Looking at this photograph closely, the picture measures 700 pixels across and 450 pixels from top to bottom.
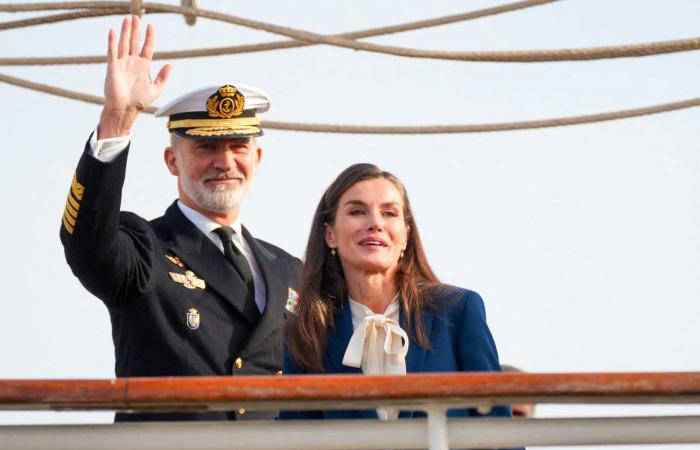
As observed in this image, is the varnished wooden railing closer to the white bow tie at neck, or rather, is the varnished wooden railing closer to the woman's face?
the white bow tie at neck

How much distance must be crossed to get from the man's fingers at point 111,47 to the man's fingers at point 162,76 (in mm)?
145

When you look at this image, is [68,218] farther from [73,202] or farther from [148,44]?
[148,44]

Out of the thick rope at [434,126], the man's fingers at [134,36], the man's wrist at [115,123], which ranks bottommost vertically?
the man's wrist at [115,123]

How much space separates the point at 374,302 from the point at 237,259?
80cm

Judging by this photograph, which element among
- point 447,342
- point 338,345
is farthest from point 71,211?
point 447,342

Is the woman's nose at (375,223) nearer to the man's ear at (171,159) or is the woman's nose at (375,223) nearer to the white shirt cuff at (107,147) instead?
the white shirt cuff at (107,147)

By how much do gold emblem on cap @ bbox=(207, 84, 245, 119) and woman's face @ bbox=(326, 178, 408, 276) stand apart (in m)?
0.87

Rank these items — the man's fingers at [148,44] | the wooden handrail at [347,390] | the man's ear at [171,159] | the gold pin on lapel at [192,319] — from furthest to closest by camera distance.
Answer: the man's ear at [171,159] < the gold pin on lapel at [192,319] < the man's fingers at [148,44] < the wooden handrail at [347,390]

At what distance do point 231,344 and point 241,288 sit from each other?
0.58 feet

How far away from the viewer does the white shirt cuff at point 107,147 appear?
3.94m

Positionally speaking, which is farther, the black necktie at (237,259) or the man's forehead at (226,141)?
the man's forehead at (226,141)

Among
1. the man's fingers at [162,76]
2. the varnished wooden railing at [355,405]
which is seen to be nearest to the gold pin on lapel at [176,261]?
the man's fingers at [162,76]

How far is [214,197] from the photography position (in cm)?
440

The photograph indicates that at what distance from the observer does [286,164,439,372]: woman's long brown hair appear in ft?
11.9
